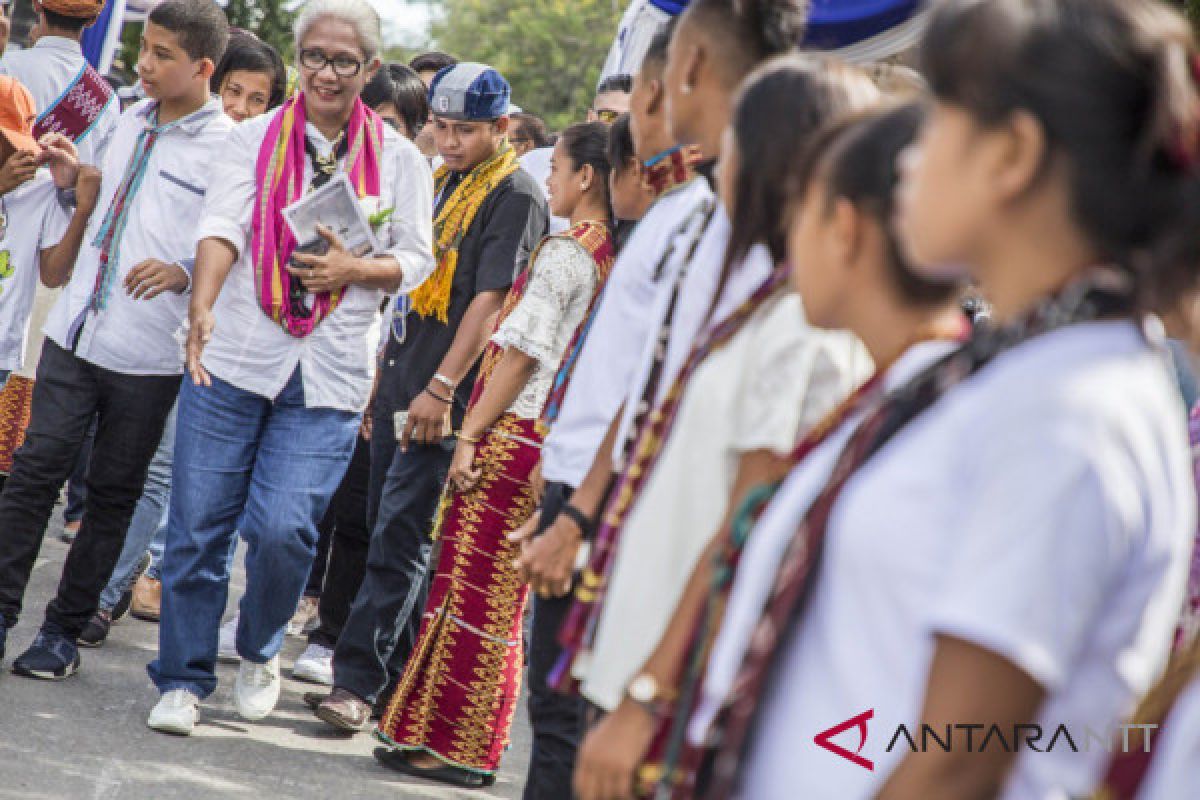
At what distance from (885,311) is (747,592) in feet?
1.33

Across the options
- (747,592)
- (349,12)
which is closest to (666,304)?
(747,592)

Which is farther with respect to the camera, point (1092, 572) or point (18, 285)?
point (18, 285)

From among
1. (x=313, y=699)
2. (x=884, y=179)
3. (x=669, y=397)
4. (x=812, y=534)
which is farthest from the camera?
(x=313, y=699)

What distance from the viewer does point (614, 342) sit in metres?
3.08

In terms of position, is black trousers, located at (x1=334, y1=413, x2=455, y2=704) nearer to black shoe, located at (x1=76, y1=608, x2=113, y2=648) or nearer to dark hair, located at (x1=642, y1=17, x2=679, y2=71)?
black shoe, located at (x1=76, y1=608, x2=113, y2=648)

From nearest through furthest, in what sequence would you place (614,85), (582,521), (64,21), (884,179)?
(884,179) < (582,521) < (64,21) < (614,85)

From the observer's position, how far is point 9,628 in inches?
199

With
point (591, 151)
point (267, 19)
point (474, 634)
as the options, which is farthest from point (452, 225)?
point (267, 19)

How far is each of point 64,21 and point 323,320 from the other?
1.77 meters

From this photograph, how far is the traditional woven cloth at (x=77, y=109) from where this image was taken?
5.37 metres

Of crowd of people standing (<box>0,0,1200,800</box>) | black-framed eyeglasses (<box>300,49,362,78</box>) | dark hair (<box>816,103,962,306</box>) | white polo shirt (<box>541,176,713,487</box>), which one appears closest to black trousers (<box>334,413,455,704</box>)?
crowd of people standing (<box>0,0,1200,800</box>)

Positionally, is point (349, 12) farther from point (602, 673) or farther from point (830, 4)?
point (602, 673)

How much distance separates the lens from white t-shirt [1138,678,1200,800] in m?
1.46

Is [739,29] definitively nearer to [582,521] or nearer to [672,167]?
[672,167]
